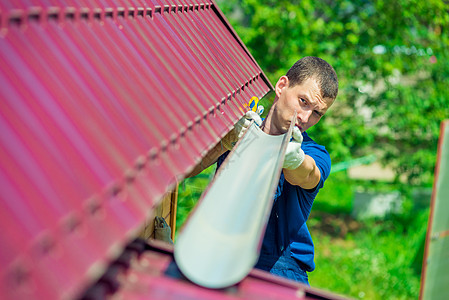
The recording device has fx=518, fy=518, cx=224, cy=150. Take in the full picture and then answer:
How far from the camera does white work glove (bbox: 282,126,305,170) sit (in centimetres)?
263

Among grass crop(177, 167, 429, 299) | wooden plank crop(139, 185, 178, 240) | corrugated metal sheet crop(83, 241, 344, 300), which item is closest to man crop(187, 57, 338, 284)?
wooden plank crop(139, 185, 178, 240)

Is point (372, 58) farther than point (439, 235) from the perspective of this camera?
Yes

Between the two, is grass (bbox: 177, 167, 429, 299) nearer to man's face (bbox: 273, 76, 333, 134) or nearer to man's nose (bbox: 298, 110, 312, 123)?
man's face (bbox: 273, 76, 333, 134)

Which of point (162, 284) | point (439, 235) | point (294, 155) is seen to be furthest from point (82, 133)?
point (439, 235)

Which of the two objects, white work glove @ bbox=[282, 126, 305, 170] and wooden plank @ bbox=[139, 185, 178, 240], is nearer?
white work glove @ bbox=[282, 126, 305, 170]

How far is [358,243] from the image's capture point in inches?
349

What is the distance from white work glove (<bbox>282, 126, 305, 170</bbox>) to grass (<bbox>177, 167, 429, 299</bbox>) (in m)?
3.01

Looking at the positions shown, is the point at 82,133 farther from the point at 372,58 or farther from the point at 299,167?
the point at 372,58

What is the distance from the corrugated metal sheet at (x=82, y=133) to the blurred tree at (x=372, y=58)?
248 inches

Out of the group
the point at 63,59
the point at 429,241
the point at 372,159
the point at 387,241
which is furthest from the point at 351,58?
the point at 63,59

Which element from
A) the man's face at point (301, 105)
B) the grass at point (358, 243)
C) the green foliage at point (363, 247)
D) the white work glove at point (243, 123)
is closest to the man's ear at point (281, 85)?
the man's face at point (301, 105)

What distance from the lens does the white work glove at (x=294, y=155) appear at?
2.63 m

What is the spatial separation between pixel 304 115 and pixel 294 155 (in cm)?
58

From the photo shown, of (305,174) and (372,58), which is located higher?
(305,174)
